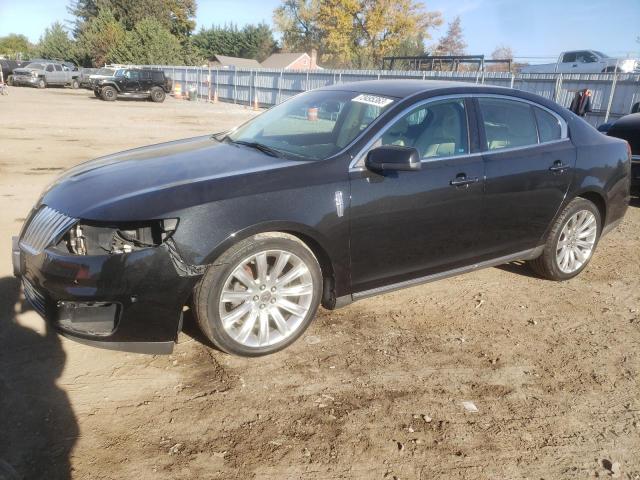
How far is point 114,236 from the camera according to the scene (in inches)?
113

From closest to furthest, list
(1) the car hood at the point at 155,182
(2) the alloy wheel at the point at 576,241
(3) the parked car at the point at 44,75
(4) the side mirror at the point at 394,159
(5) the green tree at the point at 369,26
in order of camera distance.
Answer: (1) the car hood at the point at 155,182 → (4) the side mirror at the point at 394,159 → (2) the alloy wheel at the point at 576,241 → (3) the parked car at the point at 44,75 → (5) the green tree at the point at 369,26

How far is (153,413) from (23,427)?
0.61 meters

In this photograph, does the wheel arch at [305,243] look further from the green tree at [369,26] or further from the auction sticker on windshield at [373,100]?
the green tree at [369,26]

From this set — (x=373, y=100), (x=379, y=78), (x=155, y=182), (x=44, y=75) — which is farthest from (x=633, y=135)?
(x=44, y=75)

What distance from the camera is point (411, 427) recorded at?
265 cm

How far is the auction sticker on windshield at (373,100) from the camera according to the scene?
3664 millimetres

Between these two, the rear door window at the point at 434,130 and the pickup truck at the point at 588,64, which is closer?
the rear door window at the point at 434,130

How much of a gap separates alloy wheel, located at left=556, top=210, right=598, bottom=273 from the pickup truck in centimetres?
2088

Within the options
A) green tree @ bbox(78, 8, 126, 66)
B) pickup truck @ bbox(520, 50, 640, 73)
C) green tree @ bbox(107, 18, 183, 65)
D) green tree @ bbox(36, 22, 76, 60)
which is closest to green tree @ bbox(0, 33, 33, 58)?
green tree @ bbox(36, 22, 76, 60)

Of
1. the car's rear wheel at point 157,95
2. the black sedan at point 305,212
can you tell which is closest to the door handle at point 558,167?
the black sedan at point 305,212

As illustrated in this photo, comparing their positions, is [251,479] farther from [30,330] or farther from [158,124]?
[158,124]

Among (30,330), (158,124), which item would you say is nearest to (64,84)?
(158,124)

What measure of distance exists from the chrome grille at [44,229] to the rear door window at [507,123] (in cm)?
301

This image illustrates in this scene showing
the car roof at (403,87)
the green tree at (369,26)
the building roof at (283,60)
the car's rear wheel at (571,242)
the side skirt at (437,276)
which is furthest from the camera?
the building roof at (283,60)
